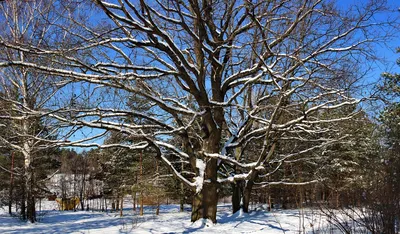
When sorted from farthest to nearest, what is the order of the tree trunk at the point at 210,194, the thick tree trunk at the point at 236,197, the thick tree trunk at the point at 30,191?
the thick tree trunk at the point at 30,191, the thick tree trunk at the point at 236,197, the tree trunk at the point at 210,194

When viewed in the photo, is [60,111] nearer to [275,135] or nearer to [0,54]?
[0,54]

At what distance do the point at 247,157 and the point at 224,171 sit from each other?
10.3 ft

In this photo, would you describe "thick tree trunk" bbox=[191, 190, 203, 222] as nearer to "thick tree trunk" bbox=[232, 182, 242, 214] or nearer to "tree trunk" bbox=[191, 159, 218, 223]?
"tree trunk" bbox=[191, 159, 218, 223]

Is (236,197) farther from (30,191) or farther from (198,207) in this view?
(30,191)

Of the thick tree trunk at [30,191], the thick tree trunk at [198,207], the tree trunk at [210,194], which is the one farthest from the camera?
the thick tree trunk at [30,191]

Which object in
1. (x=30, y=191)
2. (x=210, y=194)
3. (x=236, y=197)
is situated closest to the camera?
(x=210, y=194)

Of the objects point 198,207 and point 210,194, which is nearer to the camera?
point 210,194

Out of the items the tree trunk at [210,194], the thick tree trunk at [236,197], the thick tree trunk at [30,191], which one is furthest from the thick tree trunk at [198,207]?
the thick tree trunk at [30,191]

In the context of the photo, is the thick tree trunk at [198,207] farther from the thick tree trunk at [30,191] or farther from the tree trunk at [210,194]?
the thick tree trunk at [30,191]

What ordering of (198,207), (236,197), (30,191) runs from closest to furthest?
(198,207)
(236,197)
(30,191)

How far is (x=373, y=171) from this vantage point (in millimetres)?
6387

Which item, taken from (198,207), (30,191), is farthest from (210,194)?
(30,191)

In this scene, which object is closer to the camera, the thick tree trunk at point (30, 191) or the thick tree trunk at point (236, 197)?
the thick tree trunk at point (236, 197)

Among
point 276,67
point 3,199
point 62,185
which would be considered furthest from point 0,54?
point 62,185
